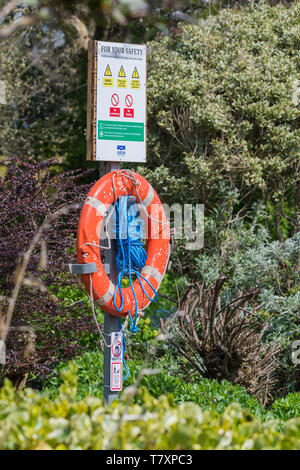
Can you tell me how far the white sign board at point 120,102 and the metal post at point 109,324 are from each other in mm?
124

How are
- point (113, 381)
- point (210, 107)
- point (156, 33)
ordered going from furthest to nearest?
point (156, 33), point (210, 107), point (113, 381)

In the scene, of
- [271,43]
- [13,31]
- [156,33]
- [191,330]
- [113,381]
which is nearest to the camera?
[113,381]

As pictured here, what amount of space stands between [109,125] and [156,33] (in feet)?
17.2

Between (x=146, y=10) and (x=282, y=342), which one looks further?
(x=146, y=10)

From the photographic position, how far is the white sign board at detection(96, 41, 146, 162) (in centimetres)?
322

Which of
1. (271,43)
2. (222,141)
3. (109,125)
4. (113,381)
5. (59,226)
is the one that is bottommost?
(113,381)

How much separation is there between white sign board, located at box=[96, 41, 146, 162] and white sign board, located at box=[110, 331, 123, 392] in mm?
1024

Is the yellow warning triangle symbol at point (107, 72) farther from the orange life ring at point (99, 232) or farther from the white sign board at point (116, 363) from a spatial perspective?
the white sign board at point (116, 363)

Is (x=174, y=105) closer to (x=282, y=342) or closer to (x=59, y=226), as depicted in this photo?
(x=59, y=226)

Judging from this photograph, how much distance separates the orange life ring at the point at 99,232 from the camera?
3062 millimetres

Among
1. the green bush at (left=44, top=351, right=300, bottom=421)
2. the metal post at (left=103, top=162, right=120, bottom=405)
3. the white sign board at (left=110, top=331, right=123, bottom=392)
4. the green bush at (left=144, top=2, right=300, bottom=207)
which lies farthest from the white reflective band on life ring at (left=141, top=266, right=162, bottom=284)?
the green bush at (left=144, top=2, right=300, bottom=207)

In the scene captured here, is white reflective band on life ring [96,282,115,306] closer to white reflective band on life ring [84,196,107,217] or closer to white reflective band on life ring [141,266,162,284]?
white reflective band on life ring [141,266,162,284]

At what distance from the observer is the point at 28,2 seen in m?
8.09
